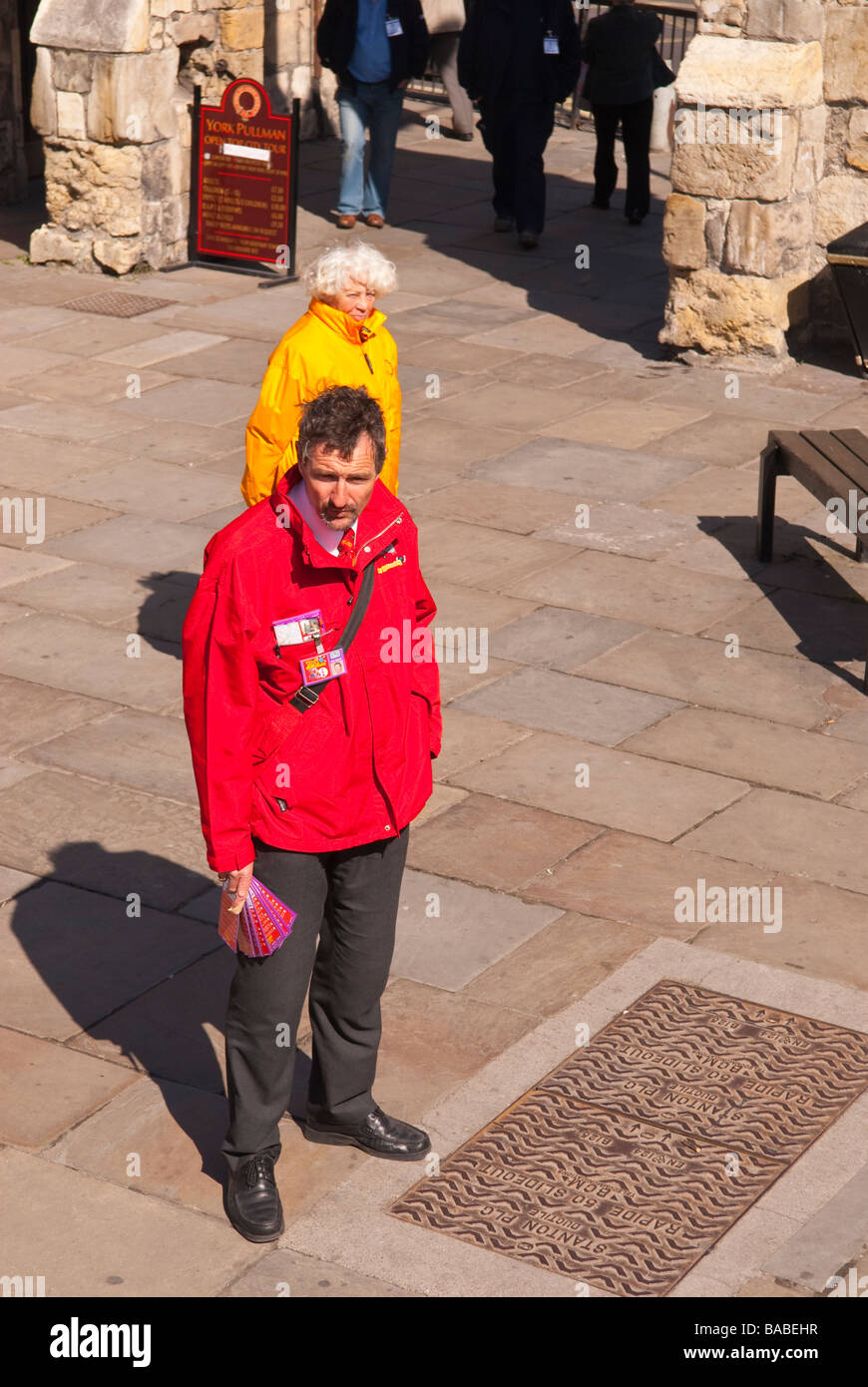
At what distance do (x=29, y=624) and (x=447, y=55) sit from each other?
12.5 m

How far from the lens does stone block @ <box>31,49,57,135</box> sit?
43.0 ft

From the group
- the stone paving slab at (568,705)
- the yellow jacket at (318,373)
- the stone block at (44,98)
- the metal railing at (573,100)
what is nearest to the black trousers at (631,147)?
the metal railing at (573,100)

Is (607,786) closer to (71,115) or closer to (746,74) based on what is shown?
(746,74)

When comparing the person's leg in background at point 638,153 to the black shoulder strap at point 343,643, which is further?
the person's leg in background at point 638,153

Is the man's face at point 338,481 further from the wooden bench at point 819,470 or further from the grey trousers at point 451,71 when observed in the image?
the grey trousers at point 451,71

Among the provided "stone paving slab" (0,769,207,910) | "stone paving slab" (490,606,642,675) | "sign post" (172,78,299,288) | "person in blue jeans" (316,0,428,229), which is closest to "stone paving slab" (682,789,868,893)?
"stone paving slab" (490,606,642,675)

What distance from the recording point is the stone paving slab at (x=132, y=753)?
6477mm

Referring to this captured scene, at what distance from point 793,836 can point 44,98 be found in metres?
9.53

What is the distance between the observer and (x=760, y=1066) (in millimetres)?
4965

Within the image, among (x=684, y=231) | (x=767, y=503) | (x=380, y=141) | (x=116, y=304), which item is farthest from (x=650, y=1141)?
(x=380, y=141)

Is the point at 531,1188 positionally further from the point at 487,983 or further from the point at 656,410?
the point at 656,410

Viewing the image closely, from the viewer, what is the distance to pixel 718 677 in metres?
7.41

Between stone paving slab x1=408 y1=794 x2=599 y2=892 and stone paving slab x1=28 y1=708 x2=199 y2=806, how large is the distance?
2.91ft

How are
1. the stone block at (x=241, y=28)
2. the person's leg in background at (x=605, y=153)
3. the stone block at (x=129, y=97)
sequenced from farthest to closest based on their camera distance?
the person's leg in background at (x=605, y=153) → the stone block at (x=241, y=28) → the stone block at (x=129, y=97)
